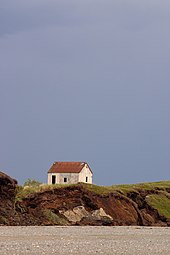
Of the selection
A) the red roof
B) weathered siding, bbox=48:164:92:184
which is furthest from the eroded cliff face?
the red roof

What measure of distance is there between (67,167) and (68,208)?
201 ft

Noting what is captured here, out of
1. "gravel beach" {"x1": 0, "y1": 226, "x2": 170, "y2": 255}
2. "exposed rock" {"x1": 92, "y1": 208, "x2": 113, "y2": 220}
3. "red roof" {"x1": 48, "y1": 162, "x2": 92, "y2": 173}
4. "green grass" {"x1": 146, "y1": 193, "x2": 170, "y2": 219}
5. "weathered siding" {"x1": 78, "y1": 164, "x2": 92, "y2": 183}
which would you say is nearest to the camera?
"gravel beach" {"x1": 0, "y1": 226, "x2": 170, "y2": 255}

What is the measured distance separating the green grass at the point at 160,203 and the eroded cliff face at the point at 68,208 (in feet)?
8.13

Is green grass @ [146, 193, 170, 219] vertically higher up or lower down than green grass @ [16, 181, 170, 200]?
lower down

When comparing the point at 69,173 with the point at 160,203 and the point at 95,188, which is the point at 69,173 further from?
the point at 95,188

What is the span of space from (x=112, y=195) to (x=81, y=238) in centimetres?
1874

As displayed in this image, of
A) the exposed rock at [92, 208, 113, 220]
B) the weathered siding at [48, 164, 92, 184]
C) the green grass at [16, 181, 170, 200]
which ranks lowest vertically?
the exposed rock at [92, 208, 113, 220]

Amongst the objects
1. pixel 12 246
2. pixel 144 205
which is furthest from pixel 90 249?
pixel 144 205

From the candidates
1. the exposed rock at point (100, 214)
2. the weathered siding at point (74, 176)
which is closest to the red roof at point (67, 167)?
the weathered siding at point (74, 176)

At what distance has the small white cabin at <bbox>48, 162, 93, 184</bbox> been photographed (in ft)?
337

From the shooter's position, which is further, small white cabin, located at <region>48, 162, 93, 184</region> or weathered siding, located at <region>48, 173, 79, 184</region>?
small white cabin, located at <region>48, 162, 93, 184</region>

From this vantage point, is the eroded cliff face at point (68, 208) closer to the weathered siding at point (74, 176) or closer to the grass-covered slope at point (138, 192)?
the grass-covered slope at point (138, 192)

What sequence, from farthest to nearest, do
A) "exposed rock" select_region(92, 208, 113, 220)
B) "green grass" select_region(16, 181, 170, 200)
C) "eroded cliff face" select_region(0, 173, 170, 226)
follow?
1. "exposed rock" select_region(92, 208, 113, 220)
2. "green grass" select_region(16, 181, 170, 200)
3. "eroded cliff face" select_region(0, 173, 170, 226)

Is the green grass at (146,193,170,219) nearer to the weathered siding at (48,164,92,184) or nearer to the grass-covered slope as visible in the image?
the grass-covered slope
